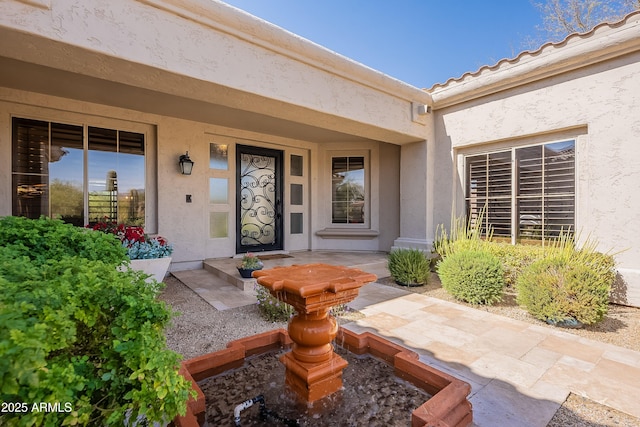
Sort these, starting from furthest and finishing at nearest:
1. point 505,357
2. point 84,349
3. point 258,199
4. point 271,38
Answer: point 258,199 → point 271,38 → point 505,357 → point 84,349

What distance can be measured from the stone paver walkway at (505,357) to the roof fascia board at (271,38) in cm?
351

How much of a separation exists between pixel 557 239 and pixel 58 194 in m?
8.34

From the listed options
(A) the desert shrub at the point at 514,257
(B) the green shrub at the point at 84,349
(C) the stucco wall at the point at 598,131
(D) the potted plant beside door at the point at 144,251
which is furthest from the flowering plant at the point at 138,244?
(C) the stucco wall at the point at 598,131

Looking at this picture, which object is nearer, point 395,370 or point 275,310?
point 395,370

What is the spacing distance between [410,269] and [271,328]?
9.08 feet

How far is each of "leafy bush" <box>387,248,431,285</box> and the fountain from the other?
287 cm

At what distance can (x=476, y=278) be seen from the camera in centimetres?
415

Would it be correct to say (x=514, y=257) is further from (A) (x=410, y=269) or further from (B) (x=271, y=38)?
(B) (x=271, y=38)

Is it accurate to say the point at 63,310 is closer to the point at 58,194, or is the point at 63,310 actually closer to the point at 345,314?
the point at 345,314

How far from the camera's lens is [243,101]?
411cm

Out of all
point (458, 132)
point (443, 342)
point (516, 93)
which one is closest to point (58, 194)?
point (443, 342)

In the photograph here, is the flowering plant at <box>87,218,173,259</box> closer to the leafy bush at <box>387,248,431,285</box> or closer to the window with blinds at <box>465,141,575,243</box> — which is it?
the leafy bush at <box>387,248,431,285</box>

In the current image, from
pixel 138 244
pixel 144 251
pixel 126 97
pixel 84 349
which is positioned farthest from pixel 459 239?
pixel 126 97

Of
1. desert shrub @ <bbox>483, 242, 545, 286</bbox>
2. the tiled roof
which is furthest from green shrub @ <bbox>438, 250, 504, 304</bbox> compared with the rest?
the tiled roof
